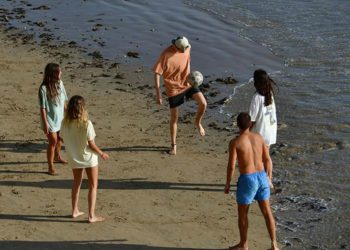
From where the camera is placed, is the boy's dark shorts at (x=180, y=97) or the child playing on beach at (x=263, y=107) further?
the boy's dark shorts at (x=180, y=97)

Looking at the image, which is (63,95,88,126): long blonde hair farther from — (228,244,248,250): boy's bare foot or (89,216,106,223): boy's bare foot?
(228,244,248,250): boy's bare foot

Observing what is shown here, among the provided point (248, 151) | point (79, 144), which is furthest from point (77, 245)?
point (248, 151)

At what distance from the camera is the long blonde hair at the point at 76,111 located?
7953 mm

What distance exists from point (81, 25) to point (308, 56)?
6728 millimetres

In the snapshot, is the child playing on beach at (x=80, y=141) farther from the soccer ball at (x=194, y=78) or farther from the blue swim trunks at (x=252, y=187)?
the soccer ball at (x=194, y=78)

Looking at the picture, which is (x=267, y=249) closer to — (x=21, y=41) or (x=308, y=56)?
(x=308, y=56)

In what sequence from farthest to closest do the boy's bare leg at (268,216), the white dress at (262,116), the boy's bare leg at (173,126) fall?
the boy's bare leg at (173,126) < the white dress at (262,116) < the boy's bare leg at (268,216)

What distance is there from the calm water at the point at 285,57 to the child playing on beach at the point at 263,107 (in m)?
1.04

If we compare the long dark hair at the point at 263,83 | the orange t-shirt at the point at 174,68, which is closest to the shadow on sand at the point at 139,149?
the orange t-shirt at the point at 174,68

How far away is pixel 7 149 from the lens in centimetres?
1103

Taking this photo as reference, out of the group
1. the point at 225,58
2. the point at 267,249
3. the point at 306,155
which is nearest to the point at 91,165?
the point at 267,249

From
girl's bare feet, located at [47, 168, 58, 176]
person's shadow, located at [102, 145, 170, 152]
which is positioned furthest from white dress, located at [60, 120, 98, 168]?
person's shadow, located at [102, 145, 170, 152]

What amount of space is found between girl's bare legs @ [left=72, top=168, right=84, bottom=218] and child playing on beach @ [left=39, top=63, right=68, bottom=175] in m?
1.43

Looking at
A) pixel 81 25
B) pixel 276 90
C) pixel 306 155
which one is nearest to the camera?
pixel 306 155
